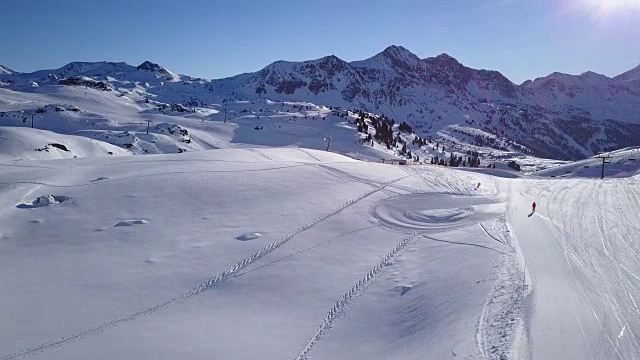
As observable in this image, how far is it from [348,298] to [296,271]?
367 centimetres

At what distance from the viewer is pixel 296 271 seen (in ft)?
67.3

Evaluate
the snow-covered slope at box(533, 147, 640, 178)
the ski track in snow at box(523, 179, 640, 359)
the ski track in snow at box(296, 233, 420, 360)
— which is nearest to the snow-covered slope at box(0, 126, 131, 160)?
the ski track in snow at box(296, 233, 420, 360)

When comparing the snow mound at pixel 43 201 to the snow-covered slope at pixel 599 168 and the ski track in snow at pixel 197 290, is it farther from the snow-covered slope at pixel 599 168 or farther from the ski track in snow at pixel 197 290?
the snow-covered slope at pixel 599 168

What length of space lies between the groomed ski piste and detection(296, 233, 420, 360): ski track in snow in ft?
0.25

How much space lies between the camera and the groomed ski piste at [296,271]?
14.1 meters

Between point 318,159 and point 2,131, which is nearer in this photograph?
point 318,159

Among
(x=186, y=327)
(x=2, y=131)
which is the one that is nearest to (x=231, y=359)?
(x=186, y=327)

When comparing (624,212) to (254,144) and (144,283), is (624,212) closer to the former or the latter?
(144,283)

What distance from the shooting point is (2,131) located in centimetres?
6488

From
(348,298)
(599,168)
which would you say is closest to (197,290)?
(348,298)

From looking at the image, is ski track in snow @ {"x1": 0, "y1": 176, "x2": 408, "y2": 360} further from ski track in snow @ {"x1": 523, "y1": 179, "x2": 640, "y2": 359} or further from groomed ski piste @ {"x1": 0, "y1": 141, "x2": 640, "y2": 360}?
ski track in snow @ {"x1": 523, "y1": 179, "x2": 640, "y2": 359}

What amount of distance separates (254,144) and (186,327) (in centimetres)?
11599

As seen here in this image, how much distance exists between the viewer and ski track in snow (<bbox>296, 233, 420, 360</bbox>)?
1464cm

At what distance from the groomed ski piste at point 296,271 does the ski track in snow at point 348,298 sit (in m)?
0.08
